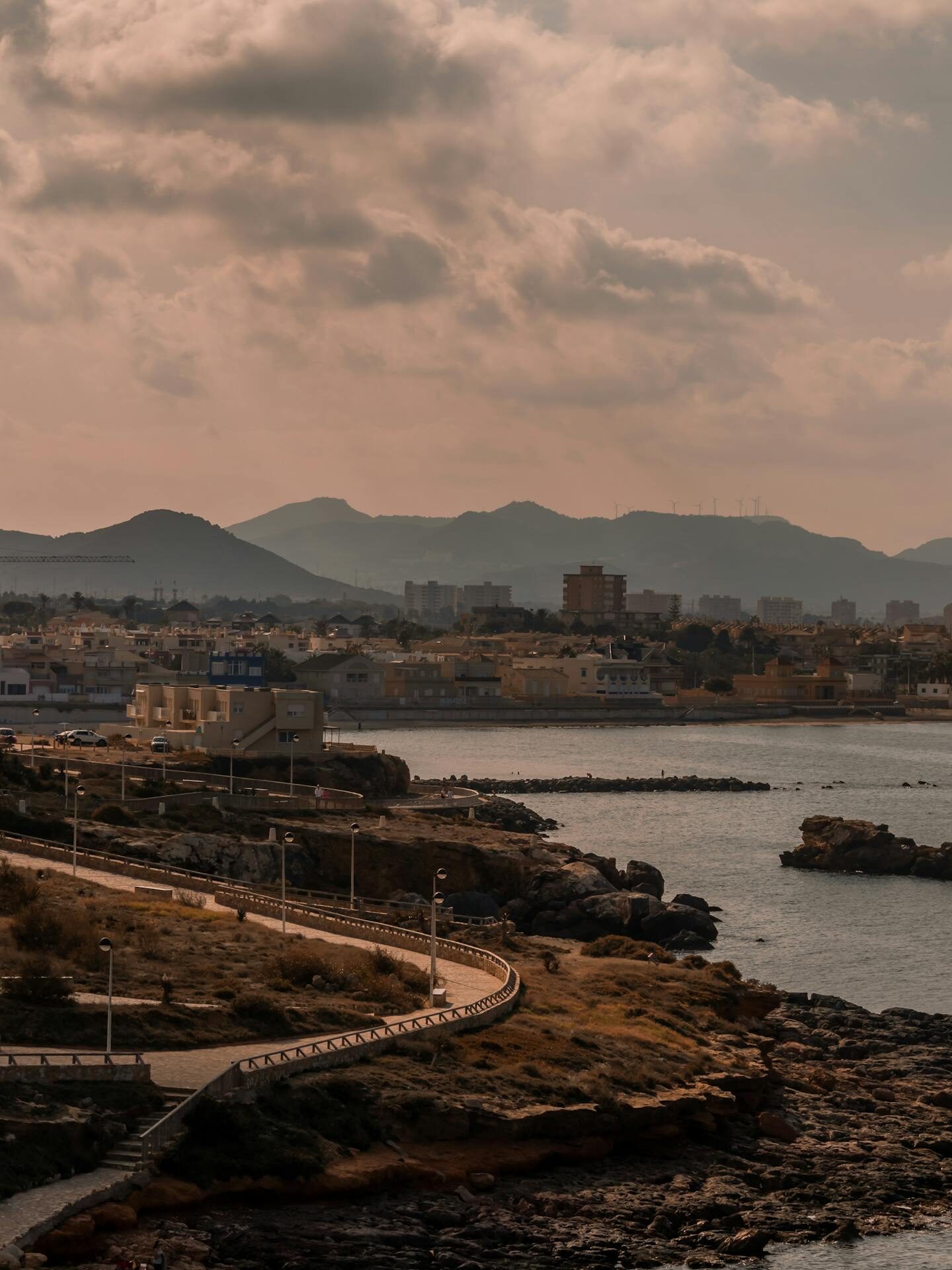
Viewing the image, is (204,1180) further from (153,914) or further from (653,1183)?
(153,914)

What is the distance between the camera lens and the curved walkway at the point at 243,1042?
27.0 m

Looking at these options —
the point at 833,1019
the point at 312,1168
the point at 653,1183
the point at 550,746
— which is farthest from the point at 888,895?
the point at 550,746

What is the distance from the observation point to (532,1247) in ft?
82.1

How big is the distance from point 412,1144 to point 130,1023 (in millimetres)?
4595

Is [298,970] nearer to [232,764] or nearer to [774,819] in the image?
[232,764]

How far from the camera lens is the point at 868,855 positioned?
235 ft

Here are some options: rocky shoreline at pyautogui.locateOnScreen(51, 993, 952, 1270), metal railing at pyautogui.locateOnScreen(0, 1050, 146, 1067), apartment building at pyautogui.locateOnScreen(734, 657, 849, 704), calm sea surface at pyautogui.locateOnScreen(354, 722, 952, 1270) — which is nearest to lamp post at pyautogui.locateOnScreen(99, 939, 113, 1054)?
metal railing at pyautogui.locateOnScreen(0, 1050, 146, 1067)

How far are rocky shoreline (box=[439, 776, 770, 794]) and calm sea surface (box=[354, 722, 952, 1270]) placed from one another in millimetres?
1484

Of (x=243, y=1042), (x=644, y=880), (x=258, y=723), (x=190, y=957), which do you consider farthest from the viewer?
(x=258, y=723)

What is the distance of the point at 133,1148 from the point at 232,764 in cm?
4121

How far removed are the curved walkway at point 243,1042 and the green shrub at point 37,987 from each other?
1.64 metres

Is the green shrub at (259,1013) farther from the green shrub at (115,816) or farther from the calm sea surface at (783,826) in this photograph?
the green shrub at (115,816)

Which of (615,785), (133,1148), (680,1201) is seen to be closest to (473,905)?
(680,1201)

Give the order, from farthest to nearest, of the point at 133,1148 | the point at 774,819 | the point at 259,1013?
the point at 774,819
the point at 259,1013
the point at 133,1148
